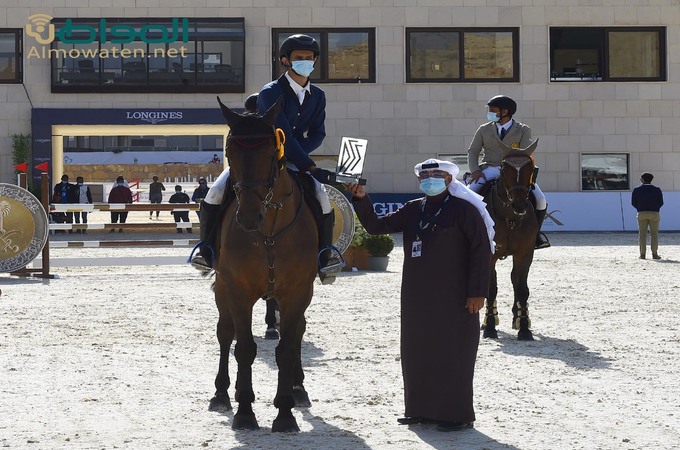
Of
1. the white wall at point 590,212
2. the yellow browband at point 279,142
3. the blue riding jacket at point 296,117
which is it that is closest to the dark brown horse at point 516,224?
the blue riding jacket at point 296,117

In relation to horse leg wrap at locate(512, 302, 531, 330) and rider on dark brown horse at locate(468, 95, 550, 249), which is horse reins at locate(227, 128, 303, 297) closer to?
horse leg wrap at locate(512, 302, 531, 330)

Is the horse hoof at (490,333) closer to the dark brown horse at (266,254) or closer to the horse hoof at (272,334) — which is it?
the horse hoof at (272,334)

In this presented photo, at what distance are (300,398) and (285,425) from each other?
1034 mm

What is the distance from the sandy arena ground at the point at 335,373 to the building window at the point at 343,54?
22438mm

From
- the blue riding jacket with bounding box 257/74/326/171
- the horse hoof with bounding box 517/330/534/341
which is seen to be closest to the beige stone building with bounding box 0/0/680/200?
the horse hoof with bounding box 517/330/534/341

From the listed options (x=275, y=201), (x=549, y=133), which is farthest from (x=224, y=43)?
(x=275, y=201)

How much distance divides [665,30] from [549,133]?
5.53 m

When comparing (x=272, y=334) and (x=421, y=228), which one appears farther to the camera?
(x=272, y=334)

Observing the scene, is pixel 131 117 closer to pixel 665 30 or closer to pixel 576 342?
pixel 665 30

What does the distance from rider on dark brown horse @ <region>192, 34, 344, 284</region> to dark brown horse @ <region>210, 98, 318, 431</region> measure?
187 mm

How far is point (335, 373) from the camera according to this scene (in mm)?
10766

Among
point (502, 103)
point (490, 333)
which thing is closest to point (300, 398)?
point (490, 333)

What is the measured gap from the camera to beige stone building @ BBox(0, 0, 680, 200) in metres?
40.7

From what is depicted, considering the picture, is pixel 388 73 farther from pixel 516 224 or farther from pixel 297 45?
pixel 297 45
